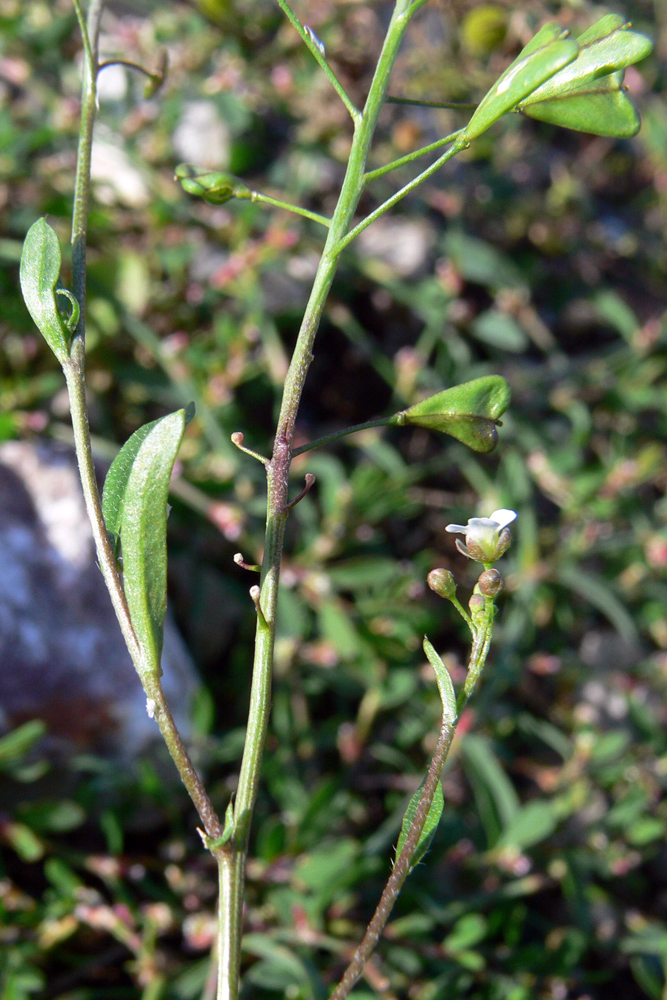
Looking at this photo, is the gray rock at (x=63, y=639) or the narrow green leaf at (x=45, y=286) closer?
the narrow green leaf at (x=45, y=286)

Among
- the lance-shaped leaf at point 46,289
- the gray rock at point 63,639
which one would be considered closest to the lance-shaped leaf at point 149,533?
the lance-shaped leaf at point 46,289

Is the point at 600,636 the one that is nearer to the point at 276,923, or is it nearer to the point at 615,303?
the point at 615,303

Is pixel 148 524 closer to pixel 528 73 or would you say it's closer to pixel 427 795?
pixel 427 795

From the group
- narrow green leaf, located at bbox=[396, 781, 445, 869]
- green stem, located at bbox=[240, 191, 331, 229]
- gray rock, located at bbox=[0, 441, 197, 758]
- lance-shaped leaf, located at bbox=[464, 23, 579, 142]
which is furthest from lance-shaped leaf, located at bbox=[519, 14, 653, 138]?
gray rock, located at bbox=[0, 441, 197, 758]

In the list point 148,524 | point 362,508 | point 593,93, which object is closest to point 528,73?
point 593,93

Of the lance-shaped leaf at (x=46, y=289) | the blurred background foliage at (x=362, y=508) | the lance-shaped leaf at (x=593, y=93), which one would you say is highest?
the lance-shaped leaf at (x=593, y=93)

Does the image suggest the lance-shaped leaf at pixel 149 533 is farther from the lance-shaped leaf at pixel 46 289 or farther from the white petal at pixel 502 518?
the white petal at pixel 502 518

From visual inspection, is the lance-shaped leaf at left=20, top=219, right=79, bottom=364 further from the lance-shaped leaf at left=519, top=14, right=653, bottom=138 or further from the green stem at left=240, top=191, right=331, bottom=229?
the lance-shaped leaf at left=519, top=14, right=653, bottom=138

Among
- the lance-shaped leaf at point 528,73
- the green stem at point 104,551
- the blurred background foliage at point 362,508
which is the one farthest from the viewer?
the blurred background foliage at point 362,508

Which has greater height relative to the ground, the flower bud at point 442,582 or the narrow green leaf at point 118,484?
the narrow green leaf at point 118,484
